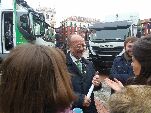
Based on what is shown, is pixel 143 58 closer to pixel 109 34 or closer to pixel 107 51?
pixel 107 51

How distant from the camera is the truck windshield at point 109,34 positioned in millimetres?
18203

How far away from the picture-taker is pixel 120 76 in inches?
200

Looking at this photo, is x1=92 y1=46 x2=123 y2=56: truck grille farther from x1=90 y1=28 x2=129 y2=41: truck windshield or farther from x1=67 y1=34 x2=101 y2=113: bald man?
x1=67 y1=34 x2=101 y2=113: bald man

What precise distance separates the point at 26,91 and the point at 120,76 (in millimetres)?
3379

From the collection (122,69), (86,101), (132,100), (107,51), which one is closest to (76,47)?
(86,101)

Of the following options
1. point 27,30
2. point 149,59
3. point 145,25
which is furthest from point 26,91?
point 145,25

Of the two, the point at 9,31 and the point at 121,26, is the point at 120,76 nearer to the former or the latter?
the point at 9,31

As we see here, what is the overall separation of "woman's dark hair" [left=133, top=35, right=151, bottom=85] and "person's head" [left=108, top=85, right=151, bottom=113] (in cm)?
28

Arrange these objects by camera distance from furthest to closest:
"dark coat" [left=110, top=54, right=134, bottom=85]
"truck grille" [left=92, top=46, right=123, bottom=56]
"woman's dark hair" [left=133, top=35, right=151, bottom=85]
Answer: "truck grille" [left=92, top=46, right=123, bottom=56] < "dark coat" [left=110, top=54, right=134, bottom=85] < "woman's dark hair" [left=133, top=35, right=151, bottom=85]

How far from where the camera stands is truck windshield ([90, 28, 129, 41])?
18203 mm

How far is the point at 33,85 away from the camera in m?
1.80

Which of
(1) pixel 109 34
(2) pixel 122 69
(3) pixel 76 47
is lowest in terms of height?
(1) pixel 109 34

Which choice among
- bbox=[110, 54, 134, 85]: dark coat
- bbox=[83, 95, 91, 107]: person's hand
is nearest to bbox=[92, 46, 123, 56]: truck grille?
bbox=[110, 54, 134, 85]: dark coat

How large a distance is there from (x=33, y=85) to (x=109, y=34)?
17.0m
